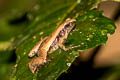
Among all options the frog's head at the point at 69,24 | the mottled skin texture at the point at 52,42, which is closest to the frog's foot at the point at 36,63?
the mottled skin texture at the point at 52,42

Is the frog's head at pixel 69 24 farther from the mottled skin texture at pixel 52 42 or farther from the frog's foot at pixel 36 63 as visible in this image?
the frog's foot at pixel 36 63

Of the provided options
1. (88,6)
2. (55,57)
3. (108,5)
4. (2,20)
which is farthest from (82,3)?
(108,5)

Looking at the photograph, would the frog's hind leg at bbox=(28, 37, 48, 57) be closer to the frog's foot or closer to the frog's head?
the frog's foot

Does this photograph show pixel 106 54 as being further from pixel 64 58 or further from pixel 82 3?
pixel 64 58

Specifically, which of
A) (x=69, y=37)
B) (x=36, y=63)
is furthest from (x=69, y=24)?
(x=36, y=63)

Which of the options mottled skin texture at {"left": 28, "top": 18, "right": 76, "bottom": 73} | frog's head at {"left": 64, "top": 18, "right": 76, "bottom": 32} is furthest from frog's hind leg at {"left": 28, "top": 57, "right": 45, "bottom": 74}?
frog's head at {"left": 64, "top": 18, "right": 76, "bottom": 32}

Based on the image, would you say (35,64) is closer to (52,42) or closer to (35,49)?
(35,49)
